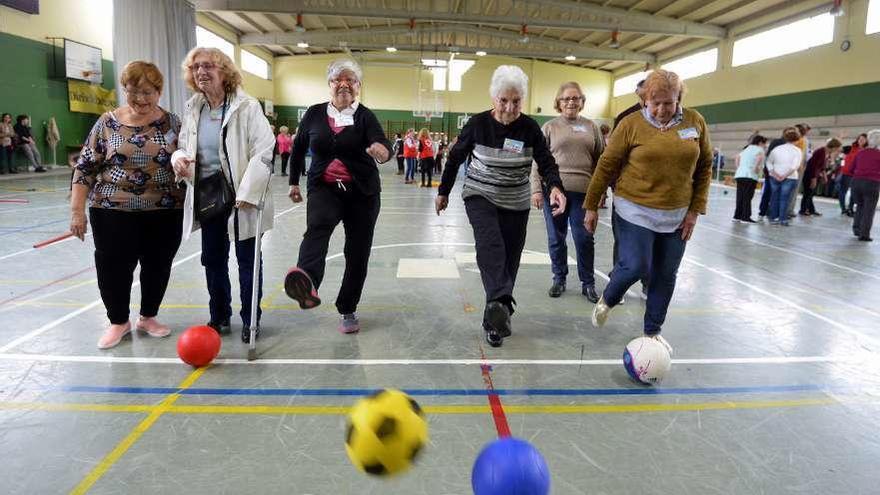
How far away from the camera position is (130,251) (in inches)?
133

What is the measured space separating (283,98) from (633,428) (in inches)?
1360

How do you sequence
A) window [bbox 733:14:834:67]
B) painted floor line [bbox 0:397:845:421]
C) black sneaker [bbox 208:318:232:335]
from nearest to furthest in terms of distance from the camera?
painted floor line [bbox 0:397:845:421]
black sneaker [bbox 208:318:232:335]
window [bbox 733:14:834:67]

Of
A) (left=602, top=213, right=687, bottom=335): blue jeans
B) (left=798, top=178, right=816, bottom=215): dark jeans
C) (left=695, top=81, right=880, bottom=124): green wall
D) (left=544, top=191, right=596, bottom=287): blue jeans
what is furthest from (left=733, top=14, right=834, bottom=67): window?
(left=602, top=213, right=687, bottom=335): blue jeans

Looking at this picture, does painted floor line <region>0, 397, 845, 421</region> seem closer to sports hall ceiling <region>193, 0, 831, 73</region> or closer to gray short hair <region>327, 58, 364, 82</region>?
gray short hair <region>327, 58, 364, 82</region>

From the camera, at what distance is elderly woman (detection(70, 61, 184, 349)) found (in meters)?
3.19

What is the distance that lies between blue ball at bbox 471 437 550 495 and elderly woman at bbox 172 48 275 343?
6.59ft

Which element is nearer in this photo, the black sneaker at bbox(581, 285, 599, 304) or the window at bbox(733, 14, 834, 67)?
the black sneaker at bbox(581, 285, 599, 304)

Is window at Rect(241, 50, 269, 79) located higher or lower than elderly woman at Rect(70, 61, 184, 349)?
higher

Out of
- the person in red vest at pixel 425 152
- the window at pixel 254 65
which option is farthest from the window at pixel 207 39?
the person in red vest at pixel 425 152

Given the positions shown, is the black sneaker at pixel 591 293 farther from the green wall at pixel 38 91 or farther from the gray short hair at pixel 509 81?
the green wall at pixel 38 91

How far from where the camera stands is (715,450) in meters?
2.36

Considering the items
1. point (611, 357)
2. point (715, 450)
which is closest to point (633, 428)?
point (715, 450)

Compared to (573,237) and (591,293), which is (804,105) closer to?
(573,237)

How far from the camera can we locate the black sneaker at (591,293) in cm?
472
